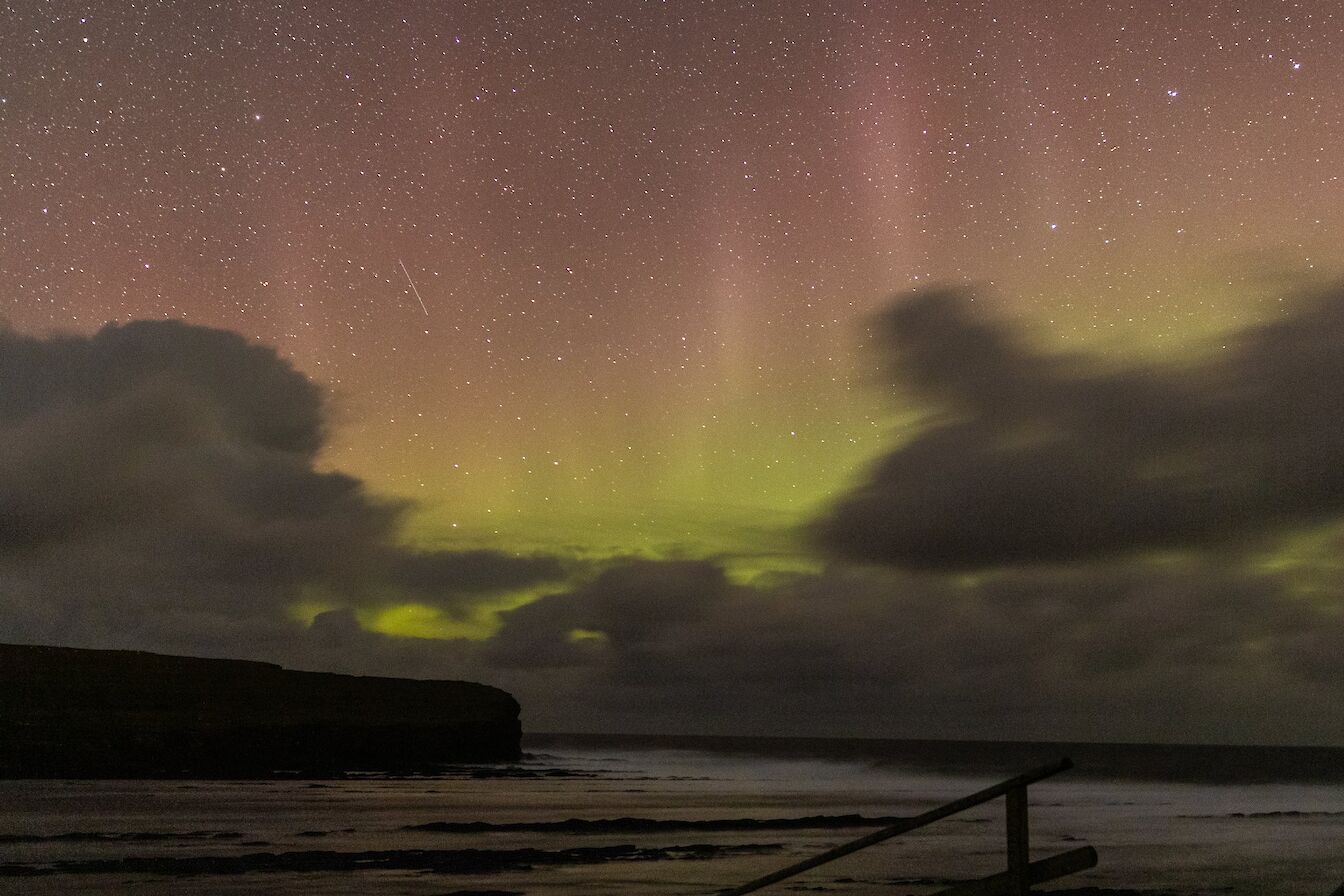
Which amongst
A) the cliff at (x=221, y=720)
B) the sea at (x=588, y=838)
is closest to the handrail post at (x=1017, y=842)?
the sea at (x=588, y=838)

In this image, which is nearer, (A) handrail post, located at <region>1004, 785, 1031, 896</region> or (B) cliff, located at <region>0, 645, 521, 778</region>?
(A) handrail post, located at <region>1004, 785, 1031, 896</region>

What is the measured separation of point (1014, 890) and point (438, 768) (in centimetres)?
9337

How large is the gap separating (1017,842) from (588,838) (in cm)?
3788

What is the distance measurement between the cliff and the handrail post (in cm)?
8627

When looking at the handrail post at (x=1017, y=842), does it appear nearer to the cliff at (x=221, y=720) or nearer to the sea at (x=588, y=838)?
the sea at (x=588, y=838)

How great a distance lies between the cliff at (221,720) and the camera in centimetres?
8662

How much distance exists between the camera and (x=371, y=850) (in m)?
38.1

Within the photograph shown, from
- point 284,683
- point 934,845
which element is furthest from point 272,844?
point 284,683

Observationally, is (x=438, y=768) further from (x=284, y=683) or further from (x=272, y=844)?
(x=272, y=844)

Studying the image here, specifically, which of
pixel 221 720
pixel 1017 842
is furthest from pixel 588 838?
pixel 221 720

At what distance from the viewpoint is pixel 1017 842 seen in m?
8.45

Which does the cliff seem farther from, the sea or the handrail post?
the handrail post

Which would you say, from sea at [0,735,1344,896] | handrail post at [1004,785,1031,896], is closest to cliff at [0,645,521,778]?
sea at [0,735,1344,896]

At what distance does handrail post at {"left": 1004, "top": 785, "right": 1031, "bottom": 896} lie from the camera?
839cm
